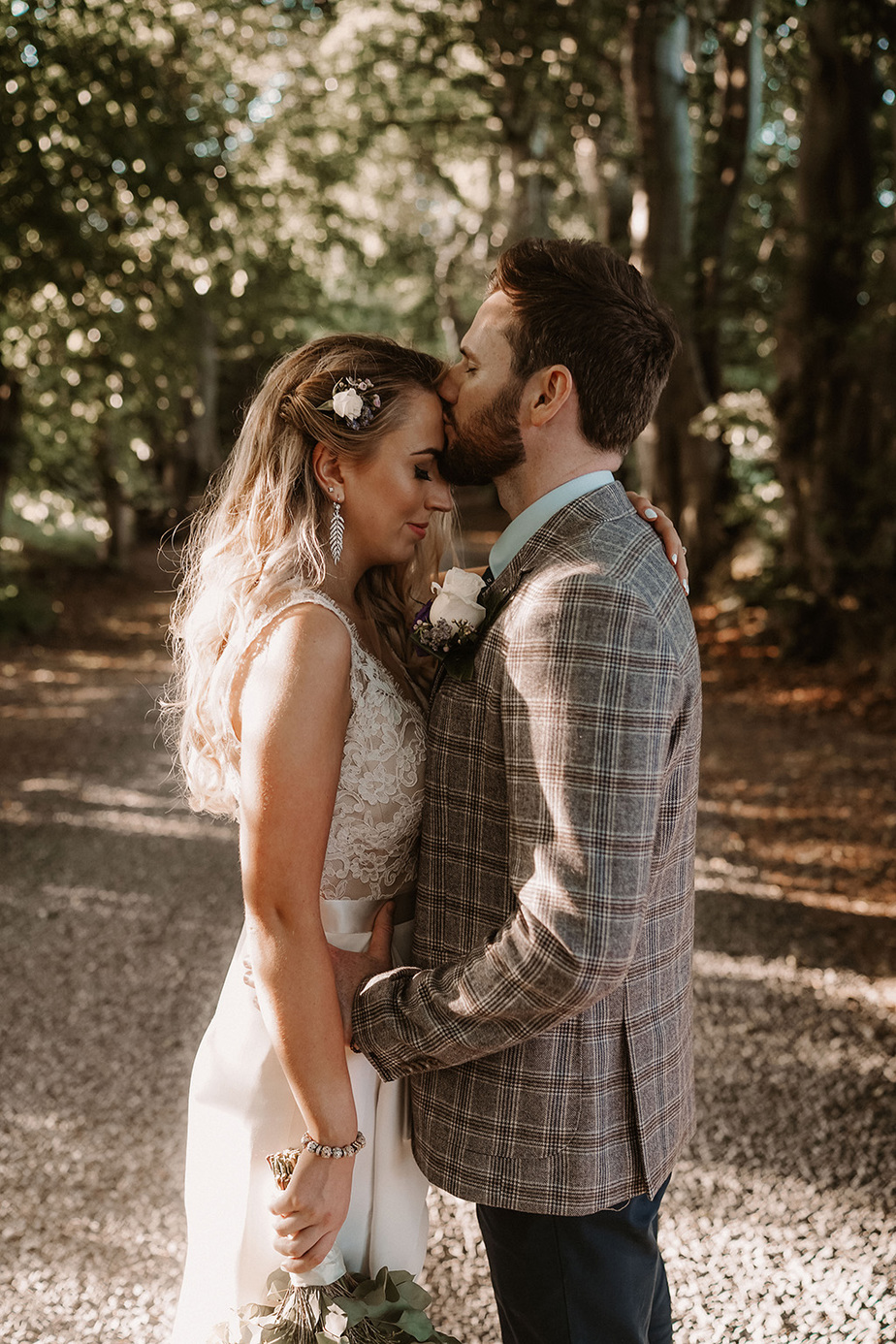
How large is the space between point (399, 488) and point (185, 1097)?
2.89 meters

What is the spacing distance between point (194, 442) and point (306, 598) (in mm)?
18764

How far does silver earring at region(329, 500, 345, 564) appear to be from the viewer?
6.53ft

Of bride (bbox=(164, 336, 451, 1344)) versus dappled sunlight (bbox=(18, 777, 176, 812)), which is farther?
dappled sunlight (bbox=(18, 777, 176, 812))

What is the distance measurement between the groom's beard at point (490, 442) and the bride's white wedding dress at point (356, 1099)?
355mm

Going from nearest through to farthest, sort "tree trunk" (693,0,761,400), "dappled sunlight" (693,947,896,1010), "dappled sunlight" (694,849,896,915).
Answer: "dappled sunlight" (693,947,896,1010), "dappled sunlight" (694,849,896,915), "tree trunk" (693,0,761,400)

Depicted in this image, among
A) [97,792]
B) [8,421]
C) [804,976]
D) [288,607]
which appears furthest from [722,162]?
[288,607]

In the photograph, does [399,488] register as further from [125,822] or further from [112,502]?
[112,502]

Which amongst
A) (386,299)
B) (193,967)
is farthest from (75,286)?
(386,299)

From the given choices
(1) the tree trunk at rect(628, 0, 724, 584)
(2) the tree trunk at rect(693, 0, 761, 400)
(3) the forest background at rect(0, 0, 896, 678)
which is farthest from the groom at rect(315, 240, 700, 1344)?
(2) the tree trunk at rect(693, 0, 761, 400)

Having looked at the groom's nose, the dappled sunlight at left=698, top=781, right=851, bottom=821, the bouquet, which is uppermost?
the groom's nose

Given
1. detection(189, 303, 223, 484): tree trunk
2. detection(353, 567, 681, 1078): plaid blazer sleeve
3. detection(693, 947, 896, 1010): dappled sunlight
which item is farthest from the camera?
detection(189, 303, 223, 484): tree trunk

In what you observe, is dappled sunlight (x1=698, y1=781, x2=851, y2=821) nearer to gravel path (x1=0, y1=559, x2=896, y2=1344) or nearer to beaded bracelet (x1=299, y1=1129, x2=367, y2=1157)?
gravel path (x1=0, y1=559, x2=896, y2=1344)

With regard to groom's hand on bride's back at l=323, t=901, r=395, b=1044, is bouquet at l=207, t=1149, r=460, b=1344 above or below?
below

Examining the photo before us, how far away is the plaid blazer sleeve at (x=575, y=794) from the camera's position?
58.4 inches
